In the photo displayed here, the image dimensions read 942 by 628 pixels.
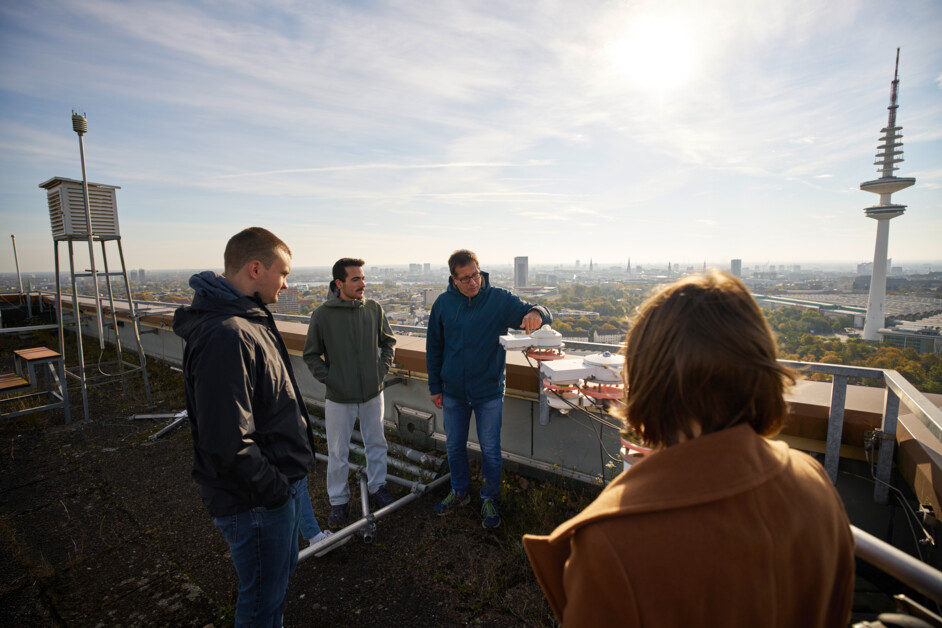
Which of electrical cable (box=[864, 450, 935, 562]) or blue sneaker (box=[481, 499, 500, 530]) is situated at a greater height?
electrical cable (box=[864, 450, 935, 562])

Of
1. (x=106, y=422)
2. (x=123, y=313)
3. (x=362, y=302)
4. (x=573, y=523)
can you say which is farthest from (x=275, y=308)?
(x=573, y=523)

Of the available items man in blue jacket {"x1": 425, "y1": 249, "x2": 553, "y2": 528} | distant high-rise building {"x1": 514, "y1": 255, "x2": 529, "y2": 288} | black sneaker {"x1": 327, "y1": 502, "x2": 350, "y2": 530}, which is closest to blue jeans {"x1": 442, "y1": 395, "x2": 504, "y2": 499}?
man in blue jacket {"x1": 425, "y1": 249, "x2": 553, "y2": 528}

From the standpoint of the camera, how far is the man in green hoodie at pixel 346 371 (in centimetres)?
362

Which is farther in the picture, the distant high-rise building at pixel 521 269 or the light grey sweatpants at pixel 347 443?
the distant high-rise building at pixel 521 269

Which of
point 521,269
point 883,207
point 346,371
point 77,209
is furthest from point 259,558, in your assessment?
point 883,207

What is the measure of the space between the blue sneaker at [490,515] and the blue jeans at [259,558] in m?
1.65

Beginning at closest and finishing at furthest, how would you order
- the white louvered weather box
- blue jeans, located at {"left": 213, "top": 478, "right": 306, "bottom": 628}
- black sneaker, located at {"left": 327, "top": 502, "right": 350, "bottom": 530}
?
blue jeans, located at {"left": 213, "top": 478, "right": 306, "bottom": 628}, black sneaker, located at {"left": 327, "top": 502, "right": 350, "bottom": 530}, the white louvered weather box

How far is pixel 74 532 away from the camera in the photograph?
3439 millimetres

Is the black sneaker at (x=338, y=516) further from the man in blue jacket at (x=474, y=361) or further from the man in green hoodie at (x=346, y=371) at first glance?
the man in blue jacket at (x=474, y=361)

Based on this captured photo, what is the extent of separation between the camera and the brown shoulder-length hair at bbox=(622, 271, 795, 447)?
2.55 ft

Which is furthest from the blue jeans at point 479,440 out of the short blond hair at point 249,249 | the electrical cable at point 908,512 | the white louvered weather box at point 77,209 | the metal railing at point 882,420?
Result: the white louvered weather box at point 77,209

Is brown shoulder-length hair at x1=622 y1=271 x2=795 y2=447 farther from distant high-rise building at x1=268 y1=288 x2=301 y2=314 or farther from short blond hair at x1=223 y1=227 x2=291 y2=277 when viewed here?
→ distant high-rise building at x1=268 y1=288 x2=301 y2=314

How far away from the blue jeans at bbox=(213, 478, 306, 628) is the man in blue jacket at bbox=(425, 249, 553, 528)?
5.58ft

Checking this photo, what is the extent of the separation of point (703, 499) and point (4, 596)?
4.28 m
